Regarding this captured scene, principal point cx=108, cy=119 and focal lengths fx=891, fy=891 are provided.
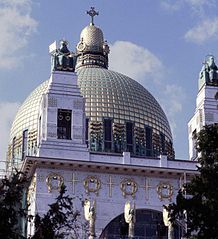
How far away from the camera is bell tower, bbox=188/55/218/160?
61062 mm

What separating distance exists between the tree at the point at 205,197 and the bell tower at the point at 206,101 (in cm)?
2271

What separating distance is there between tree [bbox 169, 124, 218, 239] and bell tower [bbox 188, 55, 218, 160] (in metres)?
22.7

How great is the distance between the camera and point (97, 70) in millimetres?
71250

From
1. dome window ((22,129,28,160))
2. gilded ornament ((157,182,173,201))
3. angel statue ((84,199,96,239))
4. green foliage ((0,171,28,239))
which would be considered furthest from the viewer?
dome window ((22,129,28,160))

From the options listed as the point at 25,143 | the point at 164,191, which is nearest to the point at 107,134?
the point at 25,143

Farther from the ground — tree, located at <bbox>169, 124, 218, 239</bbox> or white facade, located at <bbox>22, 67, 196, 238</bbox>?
white facade, located at <bbox>22, 67, 196, 238</bbox>

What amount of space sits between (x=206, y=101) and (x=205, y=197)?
974 inches

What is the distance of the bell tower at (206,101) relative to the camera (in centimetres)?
6106

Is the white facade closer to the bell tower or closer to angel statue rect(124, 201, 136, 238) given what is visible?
angel statue rect(124, 201, 136, 238)

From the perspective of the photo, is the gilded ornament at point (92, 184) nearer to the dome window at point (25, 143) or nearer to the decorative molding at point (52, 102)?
the decorative molding at point (52, 102)

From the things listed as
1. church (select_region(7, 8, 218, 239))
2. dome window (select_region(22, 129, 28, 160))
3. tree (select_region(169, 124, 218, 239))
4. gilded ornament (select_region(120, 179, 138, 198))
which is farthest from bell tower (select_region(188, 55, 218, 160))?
tree (select_region(169, 124, 218, 239))

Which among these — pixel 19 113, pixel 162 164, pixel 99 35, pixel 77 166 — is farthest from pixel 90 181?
pixel 99 35

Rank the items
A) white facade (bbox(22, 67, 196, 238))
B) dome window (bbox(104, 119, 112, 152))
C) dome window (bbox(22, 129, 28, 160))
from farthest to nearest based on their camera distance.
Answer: dome window (bbox(22, 129, 28, 160)) → dome window (bbox(104, 119, 112, 152)) → white facade (bbox(22, 67, 196, 238))

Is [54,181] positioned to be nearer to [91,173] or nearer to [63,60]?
[91,173]
